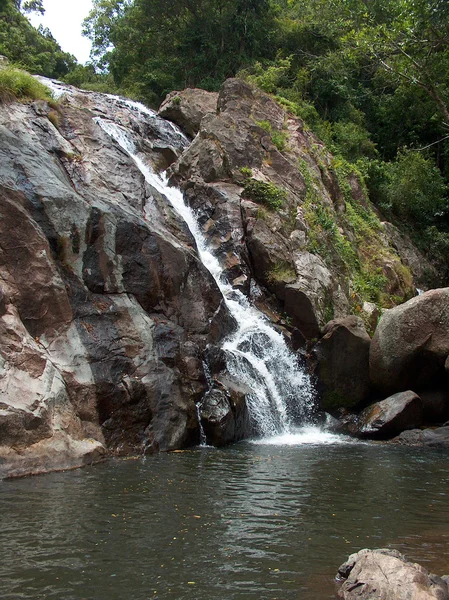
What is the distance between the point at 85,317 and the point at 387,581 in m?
9.30

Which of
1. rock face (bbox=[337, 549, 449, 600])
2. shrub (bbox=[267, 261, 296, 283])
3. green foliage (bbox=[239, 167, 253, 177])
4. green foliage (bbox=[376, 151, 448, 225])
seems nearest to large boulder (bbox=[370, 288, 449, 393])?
shrub (bbox=[267, 261, 296, 283])

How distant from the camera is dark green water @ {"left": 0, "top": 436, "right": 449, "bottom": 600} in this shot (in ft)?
18.2

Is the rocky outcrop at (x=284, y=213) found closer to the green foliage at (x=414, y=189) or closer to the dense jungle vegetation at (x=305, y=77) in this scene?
the green foliage at (x=414, y=189)

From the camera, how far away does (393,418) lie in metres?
16.1

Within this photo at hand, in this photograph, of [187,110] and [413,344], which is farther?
[187,110]

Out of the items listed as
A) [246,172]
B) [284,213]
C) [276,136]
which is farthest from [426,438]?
[276,136]

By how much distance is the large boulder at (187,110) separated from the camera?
27.7 metres

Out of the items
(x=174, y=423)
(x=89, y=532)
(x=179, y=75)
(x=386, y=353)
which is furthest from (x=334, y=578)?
(x=179, y=75)

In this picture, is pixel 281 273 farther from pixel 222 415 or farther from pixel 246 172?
pixel 222 415

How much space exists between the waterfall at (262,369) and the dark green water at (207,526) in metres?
4.12

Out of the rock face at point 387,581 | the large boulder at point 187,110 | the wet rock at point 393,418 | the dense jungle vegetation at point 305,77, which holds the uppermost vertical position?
the dense jungle vegetation at point 305,77

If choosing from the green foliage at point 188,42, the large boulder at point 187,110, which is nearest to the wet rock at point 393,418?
the large boulder at point 187,110

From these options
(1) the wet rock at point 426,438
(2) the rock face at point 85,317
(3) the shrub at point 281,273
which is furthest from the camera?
(3) the shrub at point 281,273

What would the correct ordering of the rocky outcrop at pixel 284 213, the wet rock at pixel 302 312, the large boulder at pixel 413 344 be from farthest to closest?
the rocky outcrop at pixel 284 213
the wet rock at pixel 302 312
the large boulder at pixel 413 344
